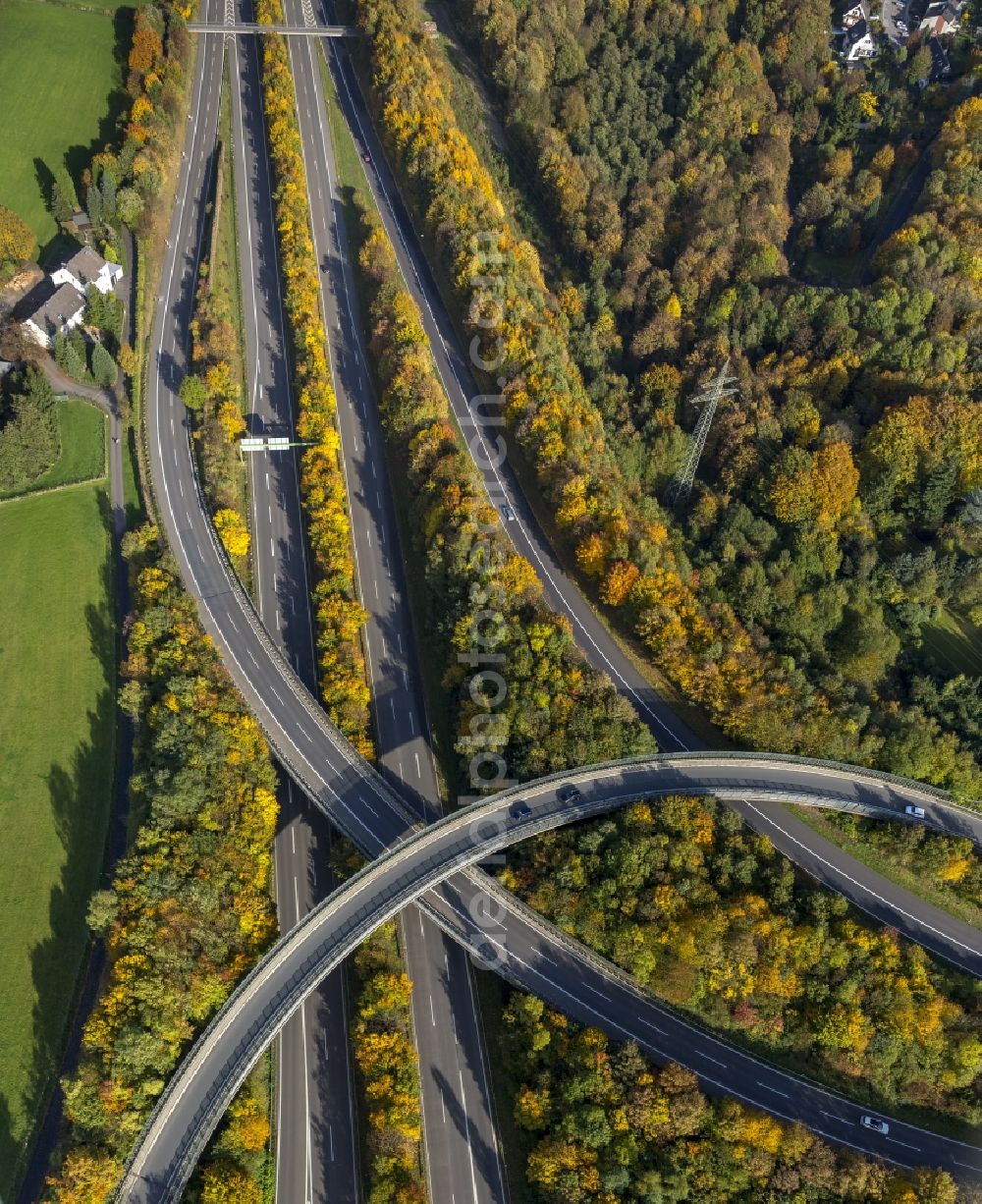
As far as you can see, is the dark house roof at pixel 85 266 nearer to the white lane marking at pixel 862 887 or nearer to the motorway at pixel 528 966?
the motorway at pixel 528 966

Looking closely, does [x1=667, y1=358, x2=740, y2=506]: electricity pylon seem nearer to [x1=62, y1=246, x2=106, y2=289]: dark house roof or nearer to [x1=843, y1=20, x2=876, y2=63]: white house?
[x1=843, y1=20, x2=876, y2=63]: white house

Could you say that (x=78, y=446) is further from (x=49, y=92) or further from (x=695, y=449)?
(x=695, y=449)

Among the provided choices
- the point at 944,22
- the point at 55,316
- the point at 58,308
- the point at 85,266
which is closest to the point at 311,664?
the point at 55,316

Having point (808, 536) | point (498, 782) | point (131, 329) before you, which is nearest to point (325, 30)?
point (131, 329)

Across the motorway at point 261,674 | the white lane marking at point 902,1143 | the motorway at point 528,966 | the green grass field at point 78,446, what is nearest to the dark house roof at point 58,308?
the motorway at point 261,674

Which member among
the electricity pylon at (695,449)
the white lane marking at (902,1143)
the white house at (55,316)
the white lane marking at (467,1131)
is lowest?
the white lane marking at (902,1143)

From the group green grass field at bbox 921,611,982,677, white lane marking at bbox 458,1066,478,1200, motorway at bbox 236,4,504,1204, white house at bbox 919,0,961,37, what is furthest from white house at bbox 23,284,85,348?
white house at bbox 919,0,961,37
